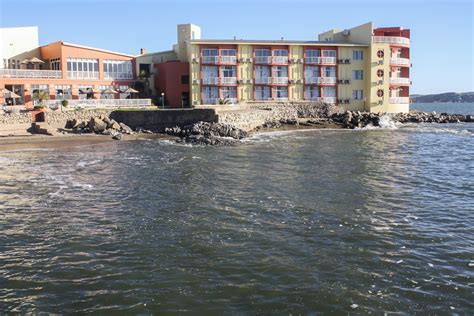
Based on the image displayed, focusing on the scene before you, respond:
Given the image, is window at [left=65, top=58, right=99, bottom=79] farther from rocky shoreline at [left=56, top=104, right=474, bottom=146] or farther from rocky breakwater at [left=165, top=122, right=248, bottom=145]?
rocky breakwater at [left=165, top=122, right=248, bottom=145]

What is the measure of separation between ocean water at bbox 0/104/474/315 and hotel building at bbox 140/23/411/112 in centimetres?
3520

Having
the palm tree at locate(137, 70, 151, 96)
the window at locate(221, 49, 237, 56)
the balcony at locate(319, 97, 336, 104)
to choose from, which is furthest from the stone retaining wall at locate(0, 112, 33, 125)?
the balcony at locate(319, 97, 336, 104)

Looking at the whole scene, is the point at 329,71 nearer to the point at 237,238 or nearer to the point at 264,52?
the point at 264,52

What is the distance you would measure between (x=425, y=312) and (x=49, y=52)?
63.5 metres

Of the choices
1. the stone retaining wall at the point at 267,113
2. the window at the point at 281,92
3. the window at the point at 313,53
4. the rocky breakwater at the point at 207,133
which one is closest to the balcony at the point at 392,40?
the window at the point at 313,53

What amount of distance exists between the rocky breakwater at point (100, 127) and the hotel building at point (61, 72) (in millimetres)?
5396

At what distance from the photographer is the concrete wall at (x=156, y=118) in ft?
182

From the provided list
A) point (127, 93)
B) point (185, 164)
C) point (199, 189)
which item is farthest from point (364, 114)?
point (199, 189)

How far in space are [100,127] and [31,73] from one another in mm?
15065

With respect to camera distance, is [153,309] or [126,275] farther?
[126,275]

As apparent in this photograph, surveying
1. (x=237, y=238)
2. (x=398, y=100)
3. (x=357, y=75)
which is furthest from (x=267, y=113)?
(x=237, y=238)

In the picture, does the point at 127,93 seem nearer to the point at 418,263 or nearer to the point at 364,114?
the point at 364,114

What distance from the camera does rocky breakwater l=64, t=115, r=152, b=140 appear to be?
51.6 metres

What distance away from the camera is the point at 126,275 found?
14.1 metres
